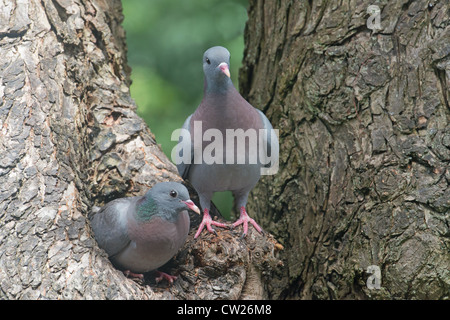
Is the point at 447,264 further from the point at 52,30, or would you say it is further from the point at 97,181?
the point at 52,30

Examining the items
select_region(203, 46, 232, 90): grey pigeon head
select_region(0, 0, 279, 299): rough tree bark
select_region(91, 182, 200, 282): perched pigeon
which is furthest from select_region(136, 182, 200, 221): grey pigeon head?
select_region(203, 46, 232, 90): grey pigeon head

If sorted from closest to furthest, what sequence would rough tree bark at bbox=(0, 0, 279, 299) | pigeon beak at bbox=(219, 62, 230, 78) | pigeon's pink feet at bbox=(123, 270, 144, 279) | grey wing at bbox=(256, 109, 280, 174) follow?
rough tree bark at bbox=(0, 0, 279, 299)
pigeon beak at bbox=(219, 62, 230, 78)
pigeon's pink feet at bbox=(123, 270, 144, 279)
grey wing at bbox=(256, 109, 280, 174)

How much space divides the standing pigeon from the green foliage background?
93 cm

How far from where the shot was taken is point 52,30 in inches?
136

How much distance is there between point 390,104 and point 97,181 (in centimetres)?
215

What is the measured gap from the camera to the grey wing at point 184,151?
3.55 metres

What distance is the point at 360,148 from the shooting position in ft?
12.5

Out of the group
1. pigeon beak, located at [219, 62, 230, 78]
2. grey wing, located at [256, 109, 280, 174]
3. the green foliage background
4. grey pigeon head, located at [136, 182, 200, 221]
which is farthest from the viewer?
the green foliage background

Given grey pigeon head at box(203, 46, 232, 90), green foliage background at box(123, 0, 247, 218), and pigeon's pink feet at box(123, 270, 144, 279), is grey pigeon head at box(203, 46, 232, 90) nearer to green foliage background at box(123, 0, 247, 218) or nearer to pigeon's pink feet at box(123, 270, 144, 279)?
green foliage background at box(123, 0, 247, 218)

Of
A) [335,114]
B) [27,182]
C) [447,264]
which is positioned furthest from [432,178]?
[27,182]

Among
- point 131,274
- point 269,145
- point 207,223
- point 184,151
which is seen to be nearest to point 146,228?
point 131,274

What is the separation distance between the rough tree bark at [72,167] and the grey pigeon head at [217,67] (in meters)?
0.91

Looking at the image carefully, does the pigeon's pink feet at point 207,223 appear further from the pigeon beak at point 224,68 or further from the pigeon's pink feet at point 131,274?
the pigeon beak at point 224,68

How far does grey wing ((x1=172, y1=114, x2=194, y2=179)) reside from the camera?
140 inches
